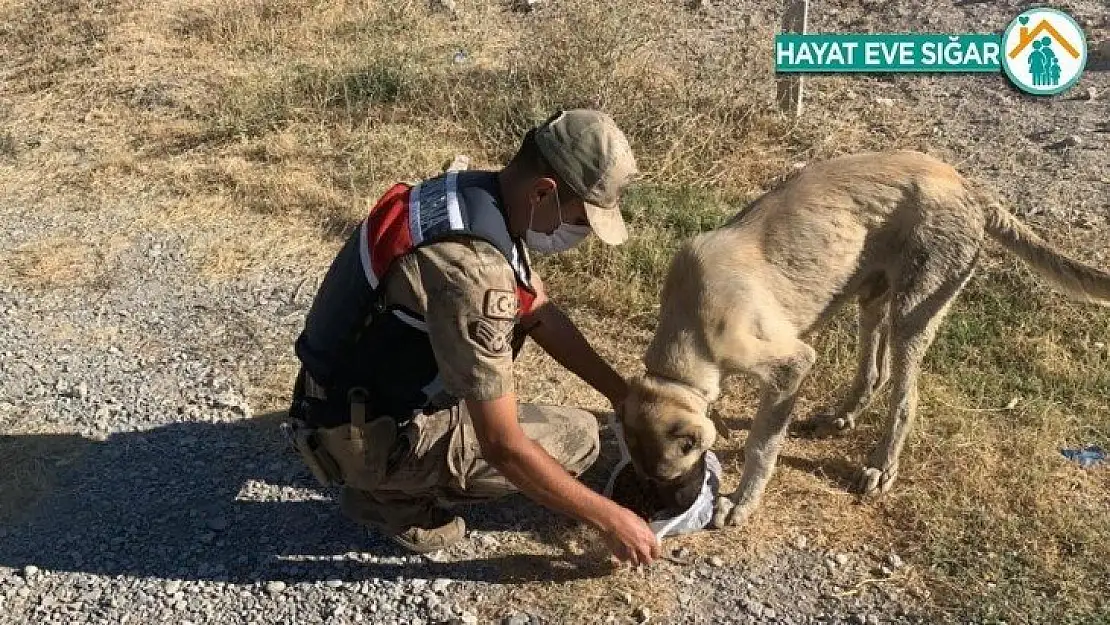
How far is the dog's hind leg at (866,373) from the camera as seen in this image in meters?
Result: 4.80

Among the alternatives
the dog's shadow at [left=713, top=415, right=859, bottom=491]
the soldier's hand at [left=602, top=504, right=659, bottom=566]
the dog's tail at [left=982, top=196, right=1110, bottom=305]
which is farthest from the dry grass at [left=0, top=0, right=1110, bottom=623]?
the dog's tail at [left=982, top=196, right=1110, bottom=305]

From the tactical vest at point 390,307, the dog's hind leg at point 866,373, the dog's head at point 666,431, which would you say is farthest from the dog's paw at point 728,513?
the tactical vest at point 390,307

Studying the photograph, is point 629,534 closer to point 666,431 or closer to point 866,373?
point 666,431

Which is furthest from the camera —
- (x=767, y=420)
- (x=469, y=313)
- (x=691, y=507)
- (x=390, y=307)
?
(x=767, y=420)

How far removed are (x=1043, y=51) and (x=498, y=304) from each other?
7.11 metres

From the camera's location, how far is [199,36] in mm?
9906

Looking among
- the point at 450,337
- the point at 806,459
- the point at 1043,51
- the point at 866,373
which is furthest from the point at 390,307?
the point at 1043,51

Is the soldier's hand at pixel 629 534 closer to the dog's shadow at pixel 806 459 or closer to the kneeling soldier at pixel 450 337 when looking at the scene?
the kneeling soldier at pixel 450 337

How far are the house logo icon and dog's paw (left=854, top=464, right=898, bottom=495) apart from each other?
490 cm

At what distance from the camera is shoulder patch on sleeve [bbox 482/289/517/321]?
10.5 ft

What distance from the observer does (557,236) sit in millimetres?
3648

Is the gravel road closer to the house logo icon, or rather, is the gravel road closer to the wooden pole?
the wooden pole

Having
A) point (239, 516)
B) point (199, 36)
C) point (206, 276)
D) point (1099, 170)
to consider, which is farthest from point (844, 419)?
point (199, 36)

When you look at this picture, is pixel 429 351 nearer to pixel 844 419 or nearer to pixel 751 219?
pixel 751 219
